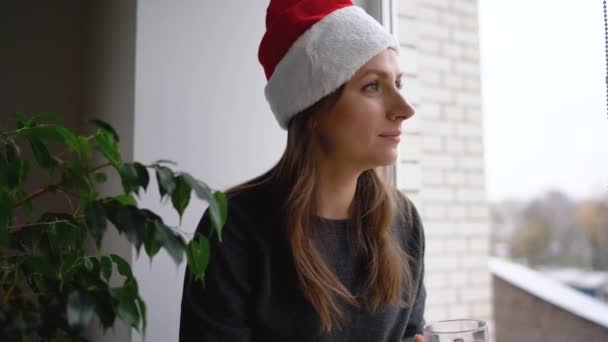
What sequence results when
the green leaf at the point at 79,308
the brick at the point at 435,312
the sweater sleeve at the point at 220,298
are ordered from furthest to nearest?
the brick at the point at 435,312
the sweater sleeve at the point at 220,298
the green leaf at the point at 79,308

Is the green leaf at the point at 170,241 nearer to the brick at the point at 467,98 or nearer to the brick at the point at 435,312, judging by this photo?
the brick at the point at 435,312

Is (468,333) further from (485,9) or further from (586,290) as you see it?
(586,290)

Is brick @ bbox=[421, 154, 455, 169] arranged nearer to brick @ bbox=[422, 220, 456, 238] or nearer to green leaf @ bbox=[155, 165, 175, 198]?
brick @ bbox=[422, 220, 456, 238]

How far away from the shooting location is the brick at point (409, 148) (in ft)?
6.15

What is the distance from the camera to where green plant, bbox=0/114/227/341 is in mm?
586

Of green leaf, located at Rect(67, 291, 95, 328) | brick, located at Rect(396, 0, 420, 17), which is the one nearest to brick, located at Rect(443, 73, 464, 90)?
brick, located at Rect(396, 0, 420, 17)

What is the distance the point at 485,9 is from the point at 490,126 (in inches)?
20.7

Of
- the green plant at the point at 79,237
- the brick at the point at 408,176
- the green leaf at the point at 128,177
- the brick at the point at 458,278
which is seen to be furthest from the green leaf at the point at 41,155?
the brick at the point at 458,278

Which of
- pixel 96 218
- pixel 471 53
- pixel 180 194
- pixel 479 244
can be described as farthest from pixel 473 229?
pixel 96 218

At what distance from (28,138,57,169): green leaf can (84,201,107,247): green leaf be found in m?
0.12

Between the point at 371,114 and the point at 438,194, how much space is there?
1281 millimetres

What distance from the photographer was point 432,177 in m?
2.34

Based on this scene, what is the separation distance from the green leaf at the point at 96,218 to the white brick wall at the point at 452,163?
1755mm

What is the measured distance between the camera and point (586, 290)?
2.28m
